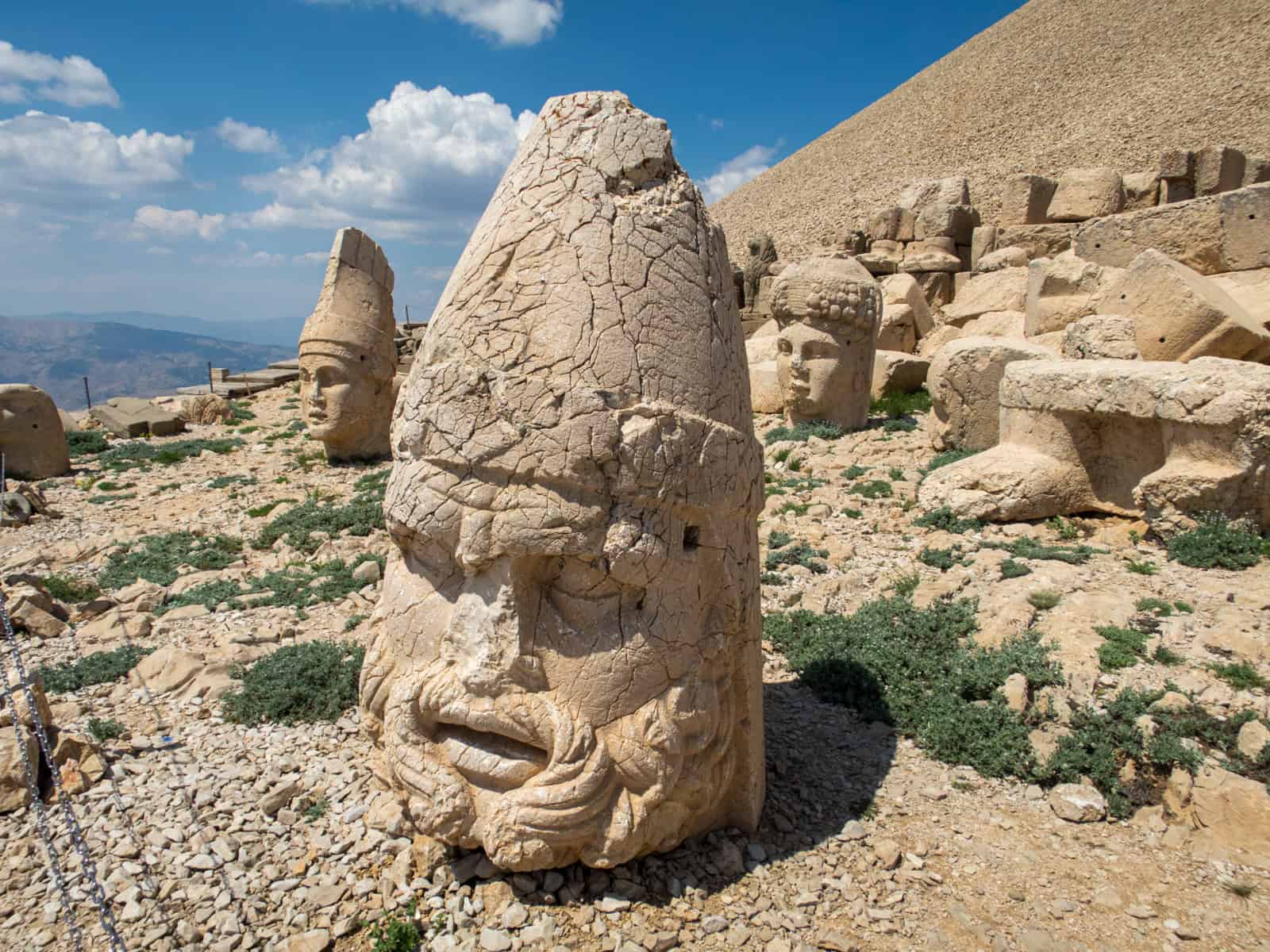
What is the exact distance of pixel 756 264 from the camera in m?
17.7

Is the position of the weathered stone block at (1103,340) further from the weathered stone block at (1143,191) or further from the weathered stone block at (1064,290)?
the weathered stone block at (1143,191)

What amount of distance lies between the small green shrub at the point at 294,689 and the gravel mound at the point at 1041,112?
25249 millimetres

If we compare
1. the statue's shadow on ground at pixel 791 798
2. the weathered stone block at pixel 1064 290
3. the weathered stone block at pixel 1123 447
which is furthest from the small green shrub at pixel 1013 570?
the weathered stone block at pixel 1064 290

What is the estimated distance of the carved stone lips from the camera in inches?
93.4

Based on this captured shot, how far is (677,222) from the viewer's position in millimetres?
2570

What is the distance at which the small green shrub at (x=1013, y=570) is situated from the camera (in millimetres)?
4914

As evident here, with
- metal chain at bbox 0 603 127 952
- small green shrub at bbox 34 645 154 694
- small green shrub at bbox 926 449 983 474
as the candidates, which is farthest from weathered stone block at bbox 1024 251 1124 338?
metal chain at bbox 0 603 127 952

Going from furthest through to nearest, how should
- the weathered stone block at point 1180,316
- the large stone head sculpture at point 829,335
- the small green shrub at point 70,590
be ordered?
1. the large stone head sculpture at point 829,335
2. the weathered stone block at point 1180,316
3. the small green shrub at point 70,590

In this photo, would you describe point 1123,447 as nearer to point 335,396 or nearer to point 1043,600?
point 1043,600

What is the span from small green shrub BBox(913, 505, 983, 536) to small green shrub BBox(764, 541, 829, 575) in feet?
2.94

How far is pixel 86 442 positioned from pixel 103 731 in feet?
31.3

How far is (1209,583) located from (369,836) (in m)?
4.79

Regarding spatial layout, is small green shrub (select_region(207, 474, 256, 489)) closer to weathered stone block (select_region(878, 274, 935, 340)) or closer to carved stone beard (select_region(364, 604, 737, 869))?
carved stone beard (select_region(364, 604, 737, 869))

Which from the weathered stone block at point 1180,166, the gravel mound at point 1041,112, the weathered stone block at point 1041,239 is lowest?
the weathered stone block at point 1041,239
